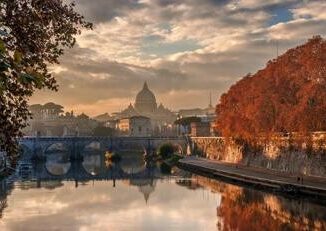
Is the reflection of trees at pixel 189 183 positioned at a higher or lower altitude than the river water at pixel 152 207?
higher

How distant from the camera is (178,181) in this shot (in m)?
76.8

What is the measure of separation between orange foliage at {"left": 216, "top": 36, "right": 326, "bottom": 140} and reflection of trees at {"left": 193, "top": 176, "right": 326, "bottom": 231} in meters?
10.6

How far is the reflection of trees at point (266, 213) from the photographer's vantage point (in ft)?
133

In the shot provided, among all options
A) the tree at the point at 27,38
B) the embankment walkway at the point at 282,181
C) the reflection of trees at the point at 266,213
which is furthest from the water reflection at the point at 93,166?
the tree at the point at 27,38

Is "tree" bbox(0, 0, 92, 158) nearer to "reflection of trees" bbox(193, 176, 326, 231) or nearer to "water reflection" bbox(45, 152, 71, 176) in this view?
"reflection of trees" bbox(193, 176, 326, 231)

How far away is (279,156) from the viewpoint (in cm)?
7612

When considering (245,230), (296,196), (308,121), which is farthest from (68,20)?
(308,121)

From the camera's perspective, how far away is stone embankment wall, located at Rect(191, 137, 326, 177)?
63.8m

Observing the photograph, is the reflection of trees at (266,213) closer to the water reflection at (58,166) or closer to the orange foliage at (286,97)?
the orange foliage at (286,97)

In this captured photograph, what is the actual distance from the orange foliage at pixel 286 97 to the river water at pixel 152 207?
32.1 ft

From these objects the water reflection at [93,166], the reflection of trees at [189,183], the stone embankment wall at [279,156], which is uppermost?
the stone embankment wall at [279,156]

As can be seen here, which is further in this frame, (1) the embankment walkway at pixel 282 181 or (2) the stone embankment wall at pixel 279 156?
(2) the stone embankment wall at pixel 279 156

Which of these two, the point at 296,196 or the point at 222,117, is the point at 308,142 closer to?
the point at 296,196

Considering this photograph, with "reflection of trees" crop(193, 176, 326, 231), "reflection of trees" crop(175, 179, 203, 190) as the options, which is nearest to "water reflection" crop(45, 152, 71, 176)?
"reflection of trees" crop(175, 179, 203, 190)
